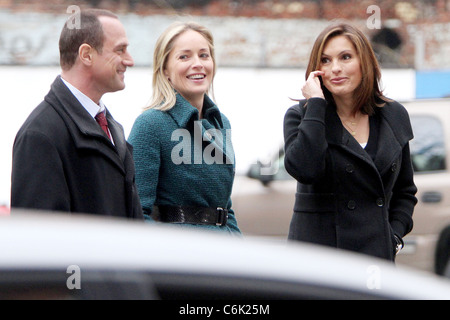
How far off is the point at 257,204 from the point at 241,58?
28.7 feet

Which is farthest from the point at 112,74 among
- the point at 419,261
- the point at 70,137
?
the point at 419,261

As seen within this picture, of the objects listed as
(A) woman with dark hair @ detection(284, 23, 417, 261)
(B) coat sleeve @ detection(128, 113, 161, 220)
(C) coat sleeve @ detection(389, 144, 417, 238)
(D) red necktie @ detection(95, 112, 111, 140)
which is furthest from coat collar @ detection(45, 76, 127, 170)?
(C) coat sleeve @ detection(389, 144, 417, 238)

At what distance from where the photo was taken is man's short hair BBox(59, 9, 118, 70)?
11.6 feet

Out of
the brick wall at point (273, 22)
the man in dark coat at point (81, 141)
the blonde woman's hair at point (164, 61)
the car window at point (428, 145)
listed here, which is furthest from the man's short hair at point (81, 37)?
the brick wall at point (273, 22)

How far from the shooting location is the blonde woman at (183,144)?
Answer: 154 inches

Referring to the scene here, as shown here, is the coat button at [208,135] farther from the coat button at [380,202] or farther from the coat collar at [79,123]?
the coat button at [380,202]

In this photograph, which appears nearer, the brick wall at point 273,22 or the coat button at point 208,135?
the coat button at point 208,135

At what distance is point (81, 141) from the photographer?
3309mm

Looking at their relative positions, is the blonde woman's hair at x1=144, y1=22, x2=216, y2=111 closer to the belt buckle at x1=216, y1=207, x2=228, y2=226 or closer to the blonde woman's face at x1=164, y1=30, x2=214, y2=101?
the blonde woman's face at x1=164, y1=30, x2=214, y2=101

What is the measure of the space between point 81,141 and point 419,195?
16.0ft

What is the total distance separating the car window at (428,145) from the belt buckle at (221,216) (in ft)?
13.6

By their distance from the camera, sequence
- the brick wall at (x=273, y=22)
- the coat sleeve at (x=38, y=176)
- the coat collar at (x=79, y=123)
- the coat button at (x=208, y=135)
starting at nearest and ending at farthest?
the coat sleeve at (x=38, y=176), the coat collar at (x=79, y=123), the coat button at (x=208, y=135), the brick wall at (x=273, y=22)
